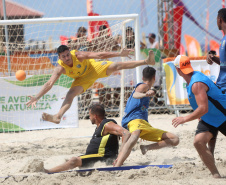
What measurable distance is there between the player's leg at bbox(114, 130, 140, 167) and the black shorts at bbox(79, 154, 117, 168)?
15 centimetres

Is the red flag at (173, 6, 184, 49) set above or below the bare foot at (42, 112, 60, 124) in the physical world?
above

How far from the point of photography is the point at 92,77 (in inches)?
233

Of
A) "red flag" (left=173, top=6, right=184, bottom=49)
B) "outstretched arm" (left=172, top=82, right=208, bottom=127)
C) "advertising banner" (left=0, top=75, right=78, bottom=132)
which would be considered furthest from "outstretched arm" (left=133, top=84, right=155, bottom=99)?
"red flag" (left=173, top=6, right=184, bottom=49)

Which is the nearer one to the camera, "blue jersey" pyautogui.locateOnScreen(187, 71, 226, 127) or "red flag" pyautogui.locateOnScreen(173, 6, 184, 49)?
"blue jersey" pyautogui.locateOnScreen(187, 71, 226, 127)

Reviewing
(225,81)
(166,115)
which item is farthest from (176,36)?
(225,81)

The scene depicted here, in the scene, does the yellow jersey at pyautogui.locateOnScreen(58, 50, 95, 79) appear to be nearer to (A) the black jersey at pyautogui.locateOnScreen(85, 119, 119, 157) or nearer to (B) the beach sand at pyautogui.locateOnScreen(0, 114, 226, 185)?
(B) the beach sand at pyautogui.locateOnScreen(0, 114, 226, 185)

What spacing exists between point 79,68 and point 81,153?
1397 millimetres

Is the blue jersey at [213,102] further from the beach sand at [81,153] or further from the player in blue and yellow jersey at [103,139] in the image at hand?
the player in blue and yellow jersey at [103,139]

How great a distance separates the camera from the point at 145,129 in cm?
460

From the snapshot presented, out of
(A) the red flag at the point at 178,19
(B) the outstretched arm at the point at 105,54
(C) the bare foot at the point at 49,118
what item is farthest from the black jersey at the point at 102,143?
(A) the red flag at the point at 178,19

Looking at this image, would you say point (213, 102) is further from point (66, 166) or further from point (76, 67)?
point (76, 67)

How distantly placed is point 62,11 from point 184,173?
7802mm

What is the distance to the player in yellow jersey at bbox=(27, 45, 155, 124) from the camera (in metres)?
5.48

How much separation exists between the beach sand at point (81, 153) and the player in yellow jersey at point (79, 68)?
33.2 inches
